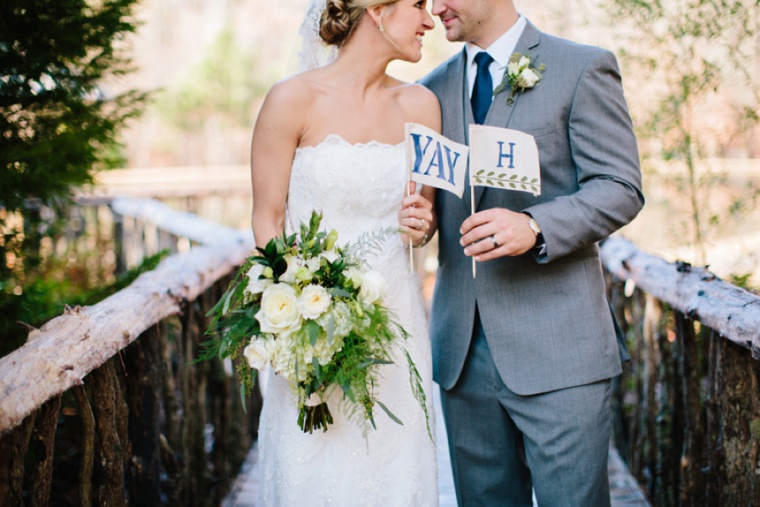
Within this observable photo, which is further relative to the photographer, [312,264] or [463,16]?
[463,16]

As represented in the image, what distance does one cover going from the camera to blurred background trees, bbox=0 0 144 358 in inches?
97.4

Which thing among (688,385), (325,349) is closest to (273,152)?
(325,349)

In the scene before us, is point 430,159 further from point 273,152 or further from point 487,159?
point 273,152

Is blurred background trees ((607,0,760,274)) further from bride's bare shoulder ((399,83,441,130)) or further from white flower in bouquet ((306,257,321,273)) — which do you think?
white flower in bouquet ((306,257,321,273))

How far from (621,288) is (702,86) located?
1.11 m

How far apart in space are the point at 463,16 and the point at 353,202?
0.66m

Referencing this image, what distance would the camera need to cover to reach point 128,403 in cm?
249

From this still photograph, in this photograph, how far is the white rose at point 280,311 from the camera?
1683 millimetres

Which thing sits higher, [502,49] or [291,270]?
[502,49]

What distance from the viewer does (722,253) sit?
4.33m

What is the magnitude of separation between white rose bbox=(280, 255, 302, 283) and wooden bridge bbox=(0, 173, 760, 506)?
1.82ft

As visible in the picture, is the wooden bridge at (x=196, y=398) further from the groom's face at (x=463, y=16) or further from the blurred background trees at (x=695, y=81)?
the groom's face at (x=463, y=16)

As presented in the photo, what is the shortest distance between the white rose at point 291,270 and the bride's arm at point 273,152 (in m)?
0.44

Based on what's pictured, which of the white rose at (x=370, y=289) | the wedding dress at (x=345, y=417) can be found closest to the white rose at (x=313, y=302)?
the white rose at (x=370, y=289)
